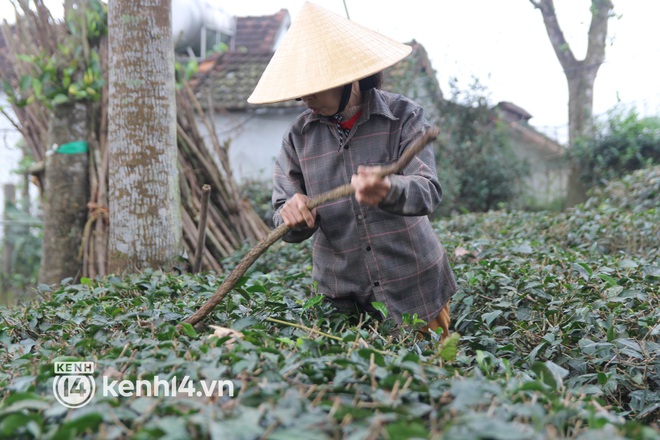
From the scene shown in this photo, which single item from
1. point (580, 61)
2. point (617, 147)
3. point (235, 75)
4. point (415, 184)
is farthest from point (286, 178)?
point (580, 61)

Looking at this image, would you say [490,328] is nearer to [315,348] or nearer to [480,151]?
[315,348]

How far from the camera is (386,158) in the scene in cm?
251

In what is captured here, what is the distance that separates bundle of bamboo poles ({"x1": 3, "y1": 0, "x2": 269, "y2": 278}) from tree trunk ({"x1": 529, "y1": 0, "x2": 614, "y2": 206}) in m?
8.08

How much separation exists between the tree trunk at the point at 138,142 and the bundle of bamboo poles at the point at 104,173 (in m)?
0.73

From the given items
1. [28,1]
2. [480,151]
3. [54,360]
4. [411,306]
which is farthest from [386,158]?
[480,151]

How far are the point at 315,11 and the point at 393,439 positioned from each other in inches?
78.4

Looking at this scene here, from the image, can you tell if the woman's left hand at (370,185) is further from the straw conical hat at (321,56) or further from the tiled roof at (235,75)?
the tiled roof at (235,75)

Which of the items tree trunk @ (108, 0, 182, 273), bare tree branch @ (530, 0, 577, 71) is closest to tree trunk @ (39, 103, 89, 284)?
tree trunk @ (108, 0, 182, 273)

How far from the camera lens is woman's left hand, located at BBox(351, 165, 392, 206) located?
79.0 inches

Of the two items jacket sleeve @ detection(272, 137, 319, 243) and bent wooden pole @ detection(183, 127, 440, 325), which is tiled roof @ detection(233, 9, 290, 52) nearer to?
jacket sleeve @ detection(272, 137, 319, 243)

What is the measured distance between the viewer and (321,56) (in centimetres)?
244

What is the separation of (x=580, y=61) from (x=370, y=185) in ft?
37.4

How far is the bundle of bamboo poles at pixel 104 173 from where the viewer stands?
4504mm

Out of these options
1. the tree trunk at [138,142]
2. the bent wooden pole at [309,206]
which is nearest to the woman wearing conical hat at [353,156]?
the bent wooden pole at [309,206]
